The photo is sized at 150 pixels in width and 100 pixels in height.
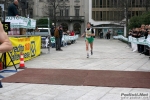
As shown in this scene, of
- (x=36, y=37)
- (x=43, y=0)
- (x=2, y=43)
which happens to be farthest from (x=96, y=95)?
(x=43, y=0)

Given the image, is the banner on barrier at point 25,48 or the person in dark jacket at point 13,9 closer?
the banner on barrier at point 25,48

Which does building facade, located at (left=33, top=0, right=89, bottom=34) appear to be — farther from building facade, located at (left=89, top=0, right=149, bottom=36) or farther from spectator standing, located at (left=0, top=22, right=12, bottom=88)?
spectator standing, located at (left=0, top=22, right=12, bottom=88)

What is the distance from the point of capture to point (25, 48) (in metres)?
13.4

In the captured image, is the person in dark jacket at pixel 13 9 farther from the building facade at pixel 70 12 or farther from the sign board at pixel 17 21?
the building facade at pixel 70 12

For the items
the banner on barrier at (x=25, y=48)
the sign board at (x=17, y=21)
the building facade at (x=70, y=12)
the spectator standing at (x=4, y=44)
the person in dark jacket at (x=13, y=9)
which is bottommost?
the banner on barrier at (x=25, y=48)

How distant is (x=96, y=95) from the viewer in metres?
6.59

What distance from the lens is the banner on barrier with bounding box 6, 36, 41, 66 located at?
39.3ft

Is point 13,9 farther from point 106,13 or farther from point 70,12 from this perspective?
point 70,12

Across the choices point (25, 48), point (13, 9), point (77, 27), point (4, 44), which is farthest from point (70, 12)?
point (4, 44)

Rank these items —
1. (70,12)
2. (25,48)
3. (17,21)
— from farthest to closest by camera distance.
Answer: (70,12) < (17,21) < (25,48)

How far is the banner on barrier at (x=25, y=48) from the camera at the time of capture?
39.3 feet

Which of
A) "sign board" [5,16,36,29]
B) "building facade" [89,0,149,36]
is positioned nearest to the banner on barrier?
"sign board" [5,16,36,29]

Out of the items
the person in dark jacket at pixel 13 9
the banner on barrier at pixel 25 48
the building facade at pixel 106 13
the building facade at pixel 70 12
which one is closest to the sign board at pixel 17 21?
the person in dark jacket at pixel 13 9

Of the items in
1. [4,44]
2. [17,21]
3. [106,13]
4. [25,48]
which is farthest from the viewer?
[106,13]
